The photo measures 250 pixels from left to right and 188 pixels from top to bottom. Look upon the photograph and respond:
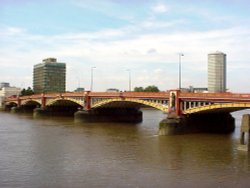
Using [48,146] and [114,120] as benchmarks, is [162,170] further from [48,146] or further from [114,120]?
[114,120]

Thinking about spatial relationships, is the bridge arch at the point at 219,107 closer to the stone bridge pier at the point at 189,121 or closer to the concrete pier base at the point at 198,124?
the stone bridge pier at the point at 189,121

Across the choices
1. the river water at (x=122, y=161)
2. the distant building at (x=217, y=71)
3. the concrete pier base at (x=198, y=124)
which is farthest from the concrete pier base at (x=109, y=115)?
the distant building at (x=217, y=71)

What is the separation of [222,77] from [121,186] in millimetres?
129621

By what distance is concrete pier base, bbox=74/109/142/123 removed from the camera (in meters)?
55.8

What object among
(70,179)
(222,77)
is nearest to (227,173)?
(70,179)

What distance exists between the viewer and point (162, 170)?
22.4 metres

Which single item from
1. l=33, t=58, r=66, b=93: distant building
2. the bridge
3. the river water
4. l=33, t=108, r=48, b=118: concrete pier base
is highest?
l=33, t=58, r=66, b=93: distant building

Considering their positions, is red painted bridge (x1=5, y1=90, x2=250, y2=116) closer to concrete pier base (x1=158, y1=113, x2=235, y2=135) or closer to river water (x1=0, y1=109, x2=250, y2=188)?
concrete pier base (x1=158, y1=113, x2=235, y2=135)

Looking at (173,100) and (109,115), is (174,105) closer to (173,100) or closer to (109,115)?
(173,100)

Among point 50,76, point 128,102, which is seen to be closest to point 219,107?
point 128,102

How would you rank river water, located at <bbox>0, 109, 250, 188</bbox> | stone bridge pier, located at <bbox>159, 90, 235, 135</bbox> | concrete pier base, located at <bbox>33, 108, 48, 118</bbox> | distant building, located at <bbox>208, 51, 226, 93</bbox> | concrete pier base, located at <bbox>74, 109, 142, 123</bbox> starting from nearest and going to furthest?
1. river water, located at <bbox>0, 109, 250, 188</bbox>
2. stone bridge pier, located at <bbox>159, 90, 235, 135</bbox>
3. concrete pier base, located at <bbox>74, 109, 142, 123</bbox>
4. concrete pier base, located at <bbox>33, 108, 48, 118</bbox>
5. distant building, located at <bbox>208, 51, 226, 93</bbox>

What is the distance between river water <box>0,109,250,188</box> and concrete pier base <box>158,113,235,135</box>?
4.51 feet

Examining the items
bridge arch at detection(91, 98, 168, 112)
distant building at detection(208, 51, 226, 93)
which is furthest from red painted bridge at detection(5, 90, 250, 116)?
distant building at detection(208, 51, 226, 93)

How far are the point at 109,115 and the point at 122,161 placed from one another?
1284 inches
